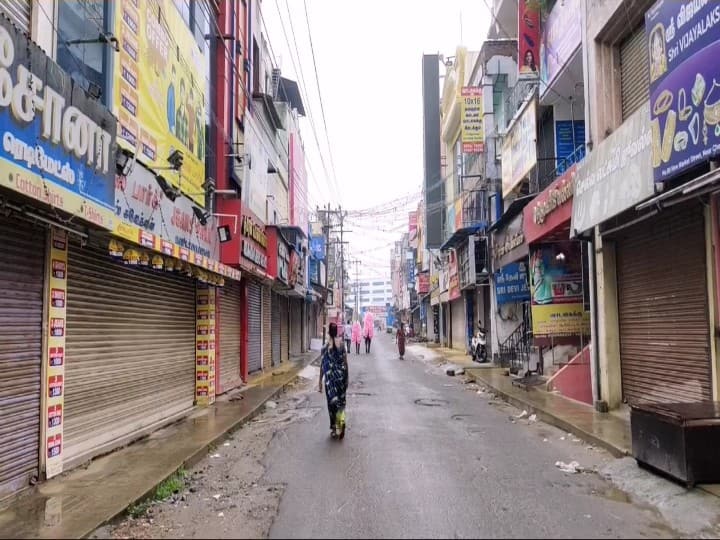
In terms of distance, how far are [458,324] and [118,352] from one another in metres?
29.9

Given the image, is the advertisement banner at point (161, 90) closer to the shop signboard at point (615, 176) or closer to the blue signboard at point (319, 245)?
the shop signboard at point (615, 176)

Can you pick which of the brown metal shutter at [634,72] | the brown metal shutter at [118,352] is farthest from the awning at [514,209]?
the brown metal shutter at [118,352]

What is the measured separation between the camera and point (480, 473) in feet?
24.0

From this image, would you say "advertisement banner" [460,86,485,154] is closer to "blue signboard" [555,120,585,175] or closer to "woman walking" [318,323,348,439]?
"blue signboard" [555,120,585,175]

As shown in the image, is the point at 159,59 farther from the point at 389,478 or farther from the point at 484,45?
the point at 484,45

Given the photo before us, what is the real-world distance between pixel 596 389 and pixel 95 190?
30.7 feet

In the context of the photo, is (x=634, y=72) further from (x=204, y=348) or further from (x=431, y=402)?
(x=204, y=348)

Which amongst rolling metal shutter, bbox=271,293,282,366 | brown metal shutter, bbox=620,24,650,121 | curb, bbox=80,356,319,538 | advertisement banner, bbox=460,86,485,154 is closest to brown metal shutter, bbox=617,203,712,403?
brown metal shutter, bbox=620,24,650,121

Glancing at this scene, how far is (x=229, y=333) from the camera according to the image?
16.7 m

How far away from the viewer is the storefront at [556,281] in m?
13.9

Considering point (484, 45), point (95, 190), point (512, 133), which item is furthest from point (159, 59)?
point (484, 45)

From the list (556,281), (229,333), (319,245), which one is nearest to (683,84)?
(556,281)

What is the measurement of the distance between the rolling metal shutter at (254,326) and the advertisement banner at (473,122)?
10567 millimetres

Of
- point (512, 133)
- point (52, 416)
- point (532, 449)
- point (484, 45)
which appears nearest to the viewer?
point (52, 416)
